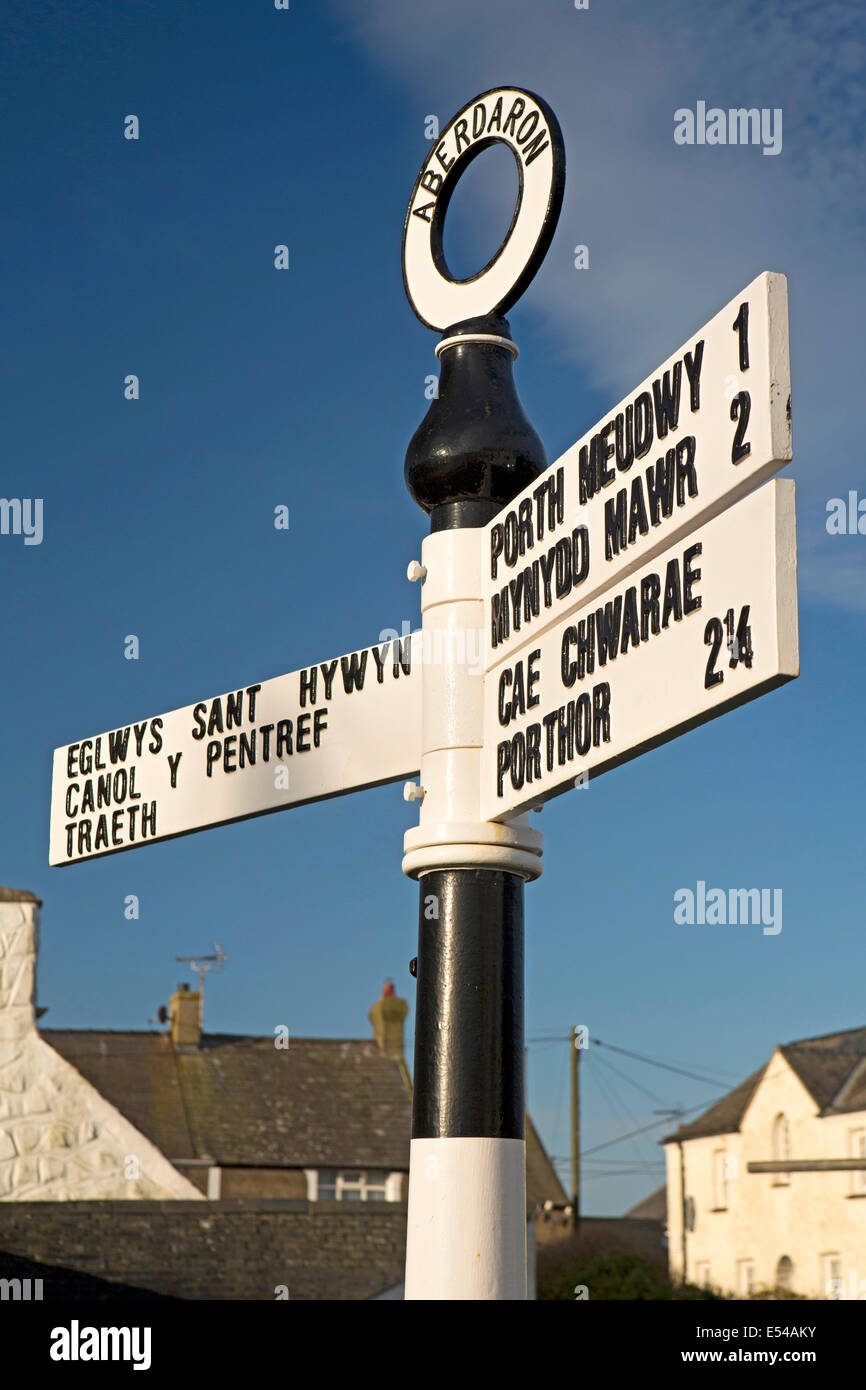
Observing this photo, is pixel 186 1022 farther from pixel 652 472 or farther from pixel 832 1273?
pixel 652 472

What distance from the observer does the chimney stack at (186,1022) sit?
3591 cm

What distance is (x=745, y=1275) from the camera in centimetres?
4047

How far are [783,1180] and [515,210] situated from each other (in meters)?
38.8

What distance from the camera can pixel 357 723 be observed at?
4070 mm

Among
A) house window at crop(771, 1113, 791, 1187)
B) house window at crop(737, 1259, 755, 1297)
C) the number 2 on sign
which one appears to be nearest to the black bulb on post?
the number 2 on sign

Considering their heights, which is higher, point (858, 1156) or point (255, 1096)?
point (255, 1096)

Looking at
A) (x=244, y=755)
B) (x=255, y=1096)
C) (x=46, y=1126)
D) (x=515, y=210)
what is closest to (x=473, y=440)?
(x=515, y=210)

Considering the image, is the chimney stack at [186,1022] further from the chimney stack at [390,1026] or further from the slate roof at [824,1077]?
the slate roof at [824,1077]

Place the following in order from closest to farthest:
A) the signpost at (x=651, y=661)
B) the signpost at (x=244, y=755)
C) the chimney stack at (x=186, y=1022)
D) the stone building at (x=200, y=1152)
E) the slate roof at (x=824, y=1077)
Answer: the signpost at (x=651, y=661) → the signpost at (x=244, y=755) → the stone building at (x=200, y=1152) → the chimney stack at (x=186, y=1022) → the slate roof at (x=824, y=1077)

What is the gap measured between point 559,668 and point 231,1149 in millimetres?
30280

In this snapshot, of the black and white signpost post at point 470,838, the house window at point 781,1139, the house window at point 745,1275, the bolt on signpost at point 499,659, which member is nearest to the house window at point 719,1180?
the house window at point 745,1275

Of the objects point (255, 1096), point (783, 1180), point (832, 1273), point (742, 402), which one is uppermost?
point (742, 402)

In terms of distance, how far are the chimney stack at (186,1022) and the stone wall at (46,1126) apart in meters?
8.97
